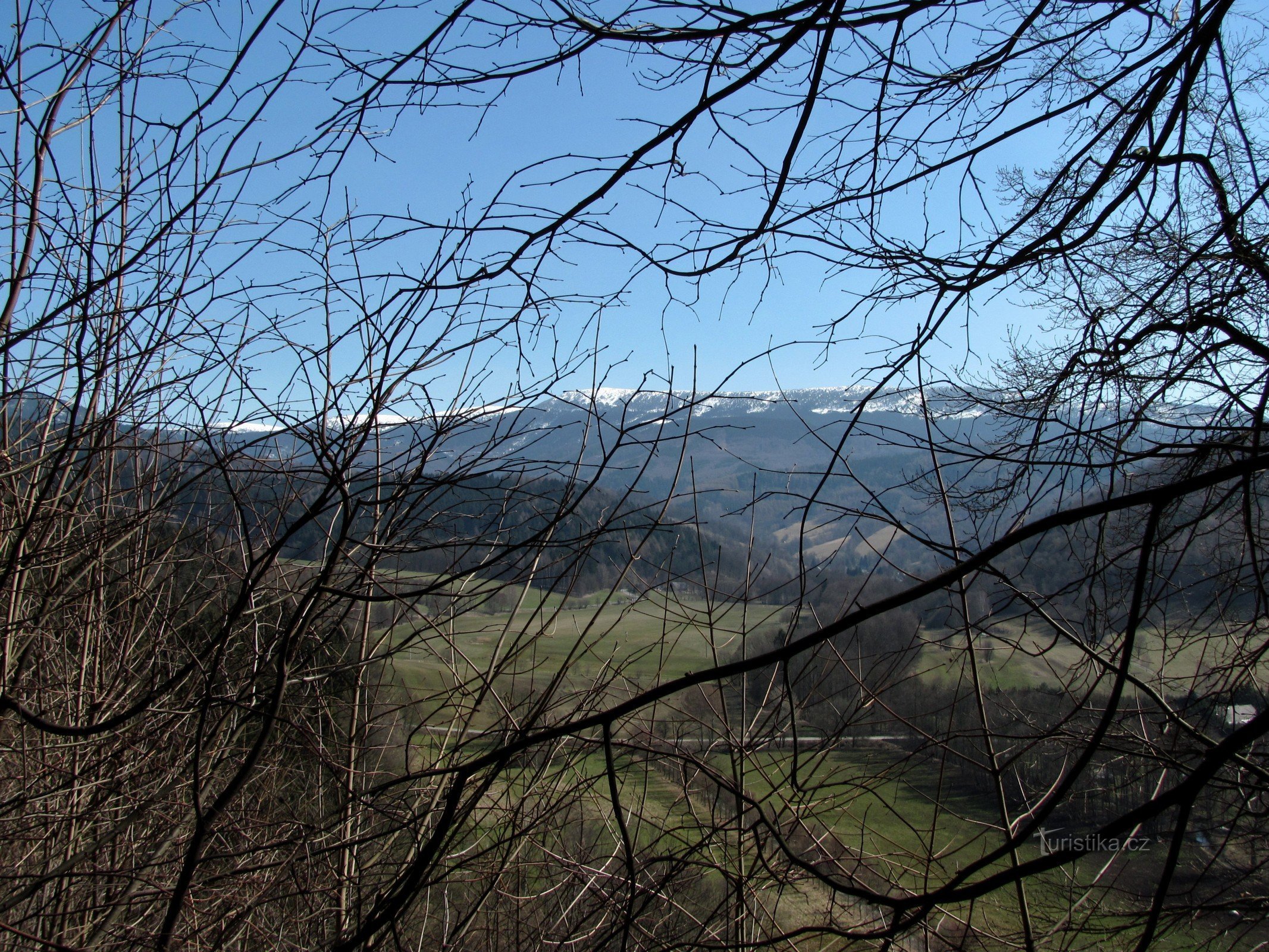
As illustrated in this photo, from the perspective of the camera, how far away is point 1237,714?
9.45ft

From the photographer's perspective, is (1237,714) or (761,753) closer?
(761,753)

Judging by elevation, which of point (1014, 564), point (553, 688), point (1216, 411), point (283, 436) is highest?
point (1216, 411)

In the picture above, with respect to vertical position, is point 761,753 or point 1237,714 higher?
point 1237,714

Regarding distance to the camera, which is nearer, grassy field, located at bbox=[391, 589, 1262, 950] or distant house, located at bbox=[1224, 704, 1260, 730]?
grassy field, located at bbox=[391, 589, 1262, 950]

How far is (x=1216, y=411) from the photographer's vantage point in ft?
7.97

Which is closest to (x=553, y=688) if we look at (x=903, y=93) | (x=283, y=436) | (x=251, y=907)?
(x=251, y=907)

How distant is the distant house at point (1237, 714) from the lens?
258cm

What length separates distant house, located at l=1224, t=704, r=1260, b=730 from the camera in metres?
2.58

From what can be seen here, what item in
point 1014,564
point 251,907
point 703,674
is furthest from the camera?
point 1014,564

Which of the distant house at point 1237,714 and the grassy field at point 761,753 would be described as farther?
the distant house at point 1237,714

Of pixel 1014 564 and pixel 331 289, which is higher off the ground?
pixel 331 289

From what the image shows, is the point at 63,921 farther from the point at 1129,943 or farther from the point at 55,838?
the point at 1129,943

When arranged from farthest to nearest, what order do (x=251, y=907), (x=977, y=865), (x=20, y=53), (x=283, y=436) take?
(x=283, y=436) → (x=20, y=53) → (x=251, y=907) → (x=977, y=865)

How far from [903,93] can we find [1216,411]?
1.53 m
